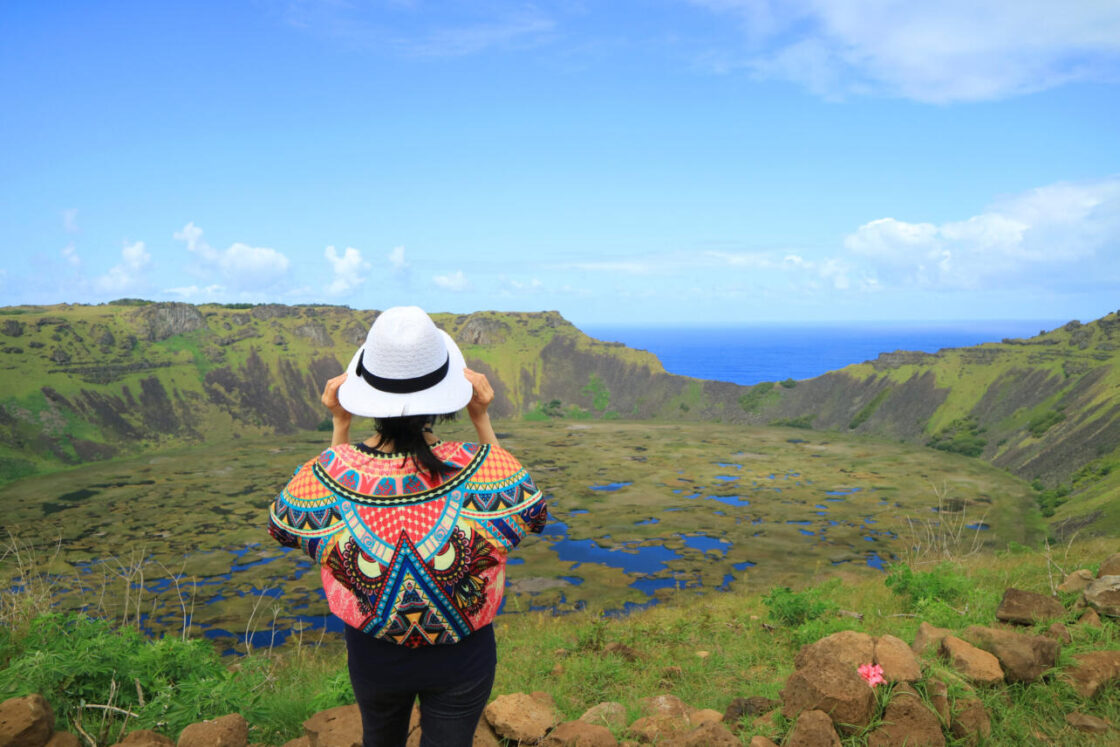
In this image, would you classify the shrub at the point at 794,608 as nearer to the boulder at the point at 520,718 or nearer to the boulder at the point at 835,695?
the boulder at the point at 835,695

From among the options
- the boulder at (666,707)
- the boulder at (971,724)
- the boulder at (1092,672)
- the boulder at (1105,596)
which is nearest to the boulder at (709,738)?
the boulder at (666,707)

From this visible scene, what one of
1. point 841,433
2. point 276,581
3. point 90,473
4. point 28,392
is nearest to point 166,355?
point 28,392

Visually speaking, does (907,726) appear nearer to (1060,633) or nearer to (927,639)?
(927,639)

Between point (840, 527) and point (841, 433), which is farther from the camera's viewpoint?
point (841, 433)

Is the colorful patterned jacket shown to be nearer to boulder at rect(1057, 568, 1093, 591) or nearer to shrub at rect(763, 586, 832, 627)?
shrub at rect(763, 586, 832, 627)

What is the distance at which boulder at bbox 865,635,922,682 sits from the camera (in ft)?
14.2

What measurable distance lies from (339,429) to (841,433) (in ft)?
276

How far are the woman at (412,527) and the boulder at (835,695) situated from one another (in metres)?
2.75

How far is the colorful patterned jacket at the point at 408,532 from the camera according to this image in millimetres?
2285

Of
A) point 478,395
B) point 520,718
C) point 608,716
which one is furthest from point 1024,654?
point 478,395

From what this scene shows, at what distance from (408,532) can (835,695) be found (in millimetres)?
3414

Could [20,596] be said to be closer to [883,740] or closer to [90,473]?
[883,740]

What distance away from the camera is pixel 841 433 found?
78125mm

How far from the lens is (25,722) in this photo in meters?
3.67
